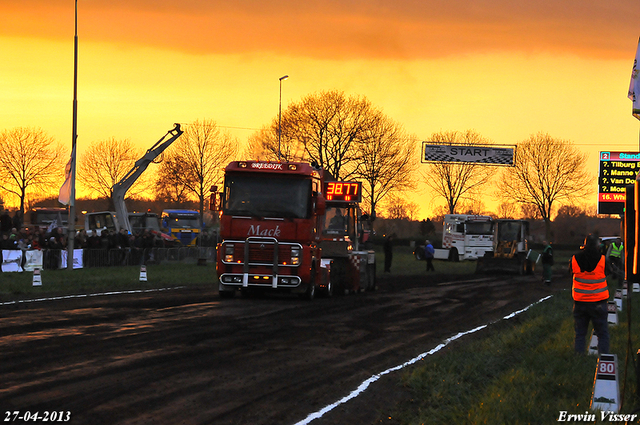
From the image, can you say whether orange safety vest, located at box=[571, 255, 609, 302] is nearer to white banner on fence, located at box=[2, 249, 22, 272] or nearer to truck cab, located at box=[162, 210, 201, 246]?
white banner on fence, located at box=[2, 249, 22, 272]

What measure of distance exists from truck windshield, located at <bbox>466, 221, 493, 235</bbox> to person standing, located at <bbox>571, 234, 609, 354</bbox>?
Result: 41.1 metres

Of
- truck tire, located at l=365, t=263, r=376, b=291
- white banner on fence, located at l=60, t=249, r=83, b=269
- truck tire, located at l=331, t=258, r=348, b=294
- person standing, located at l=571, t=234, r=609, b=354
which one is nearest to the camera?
person standing, located at l=571, t=234, r=609, b=354

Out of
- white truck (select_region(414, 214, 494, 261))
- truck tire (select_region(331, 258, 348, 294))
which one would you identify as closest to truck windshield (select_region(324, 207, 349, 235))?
truck tire (select_region(331, 258, 348, 294))

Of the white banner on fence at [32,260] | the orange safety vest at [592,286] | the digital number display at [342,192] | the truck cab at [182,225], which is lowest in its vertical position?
the white banner on fence at [32,260]

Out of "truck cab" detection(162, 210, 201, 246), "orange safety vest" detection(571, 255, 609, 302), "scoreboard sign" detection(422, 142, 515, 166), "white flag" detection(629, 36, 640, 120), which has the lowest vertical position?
"orange safety vest" detection(571, 255, 609, 302)

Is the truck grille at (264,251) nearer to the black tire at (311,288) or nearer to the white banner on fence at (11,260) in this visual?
the black tire at (311,288)

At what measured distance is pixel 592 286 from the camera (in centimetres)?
1114

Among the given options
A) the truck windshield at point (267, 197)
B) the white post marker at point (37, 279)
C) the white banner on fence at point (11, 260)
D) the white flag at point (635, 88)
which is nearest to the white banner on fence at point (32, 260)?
the white banner on fence at point (11, 260)

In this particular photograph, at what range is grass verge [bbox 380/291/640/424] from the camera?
764 centimetres

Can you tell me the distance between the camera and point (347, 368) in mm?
10438

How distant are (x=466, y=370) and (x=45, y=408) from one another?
5.22 m

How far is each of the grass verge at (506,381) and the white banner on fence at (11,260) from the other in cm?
1864

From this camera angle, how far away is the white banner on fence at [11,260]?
27.0 metres

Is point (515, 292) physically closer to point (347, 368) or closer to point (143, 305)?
point (143, 305)
